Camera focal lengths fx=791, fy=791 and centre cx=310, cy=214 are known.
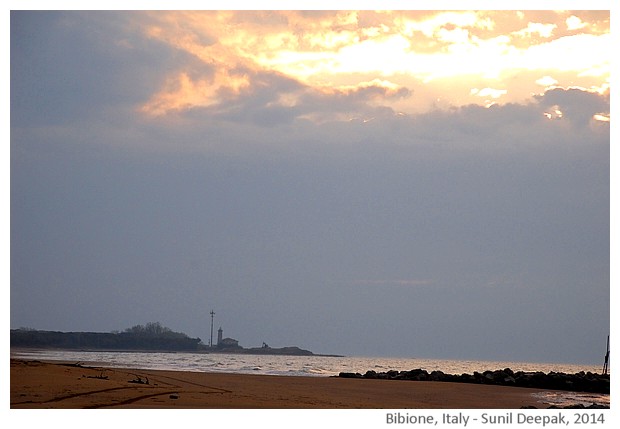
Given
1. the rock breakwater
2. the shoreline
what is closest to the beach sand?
the shoreline

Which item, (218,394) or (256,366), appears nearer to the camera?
(218,394)

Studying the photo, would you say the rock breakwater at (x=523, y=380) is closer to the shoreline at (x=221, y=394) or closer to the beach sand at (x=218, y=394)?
the shoreline at (x=221, y=394)

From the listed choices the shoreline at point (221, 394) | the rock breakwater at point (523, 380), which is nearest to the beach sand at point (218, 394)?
the shoreline at point (221, 394)

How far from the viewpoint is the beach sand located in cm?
989

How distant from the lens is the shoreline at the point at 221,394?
989cm

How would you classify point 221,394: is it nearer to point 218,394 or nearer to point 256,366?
point 218,394

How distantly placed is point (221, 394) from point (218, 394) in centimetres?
4

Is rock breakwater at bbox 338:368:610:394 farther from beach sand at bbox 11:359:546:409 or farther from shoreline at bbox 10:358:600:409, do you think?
beach sand at bbox 11:359:546:409

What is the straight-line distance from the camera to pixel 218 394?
37.7ft

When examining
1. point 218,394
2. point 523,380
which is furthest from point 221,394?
point 523,380

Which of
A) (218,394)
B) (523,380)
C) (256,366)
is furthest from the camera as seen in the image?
(256,366)
